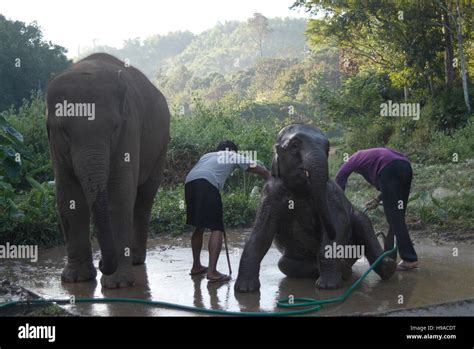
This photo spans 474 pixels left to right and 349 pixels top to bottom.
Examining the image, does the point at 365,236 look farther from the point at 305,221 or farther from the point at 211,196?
the point at 211,196

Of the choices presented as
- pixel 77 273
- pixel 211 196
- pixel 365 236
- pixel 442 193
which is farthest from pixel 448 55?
pixel 77 273

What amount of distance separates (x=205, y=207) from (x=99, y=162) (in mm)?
1477

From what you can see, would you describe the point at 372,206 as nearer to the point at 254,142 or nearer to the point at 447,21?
the point at 254,142

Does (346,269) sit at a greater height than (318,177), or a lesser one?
lesser

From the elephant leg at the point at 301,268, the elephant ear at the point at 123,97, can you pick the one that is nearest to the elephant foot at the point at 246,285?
the elephant leg at the point at 301,268

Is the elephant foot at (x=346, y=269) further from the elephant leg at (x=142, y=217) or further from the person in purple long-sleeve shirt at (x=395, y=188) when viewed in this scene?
the elephant leg at (x=142, y=217)

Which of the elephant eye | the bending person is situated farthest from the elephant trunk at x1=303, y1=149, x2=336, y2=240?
the bending person

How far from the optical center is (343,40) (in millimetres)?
28281

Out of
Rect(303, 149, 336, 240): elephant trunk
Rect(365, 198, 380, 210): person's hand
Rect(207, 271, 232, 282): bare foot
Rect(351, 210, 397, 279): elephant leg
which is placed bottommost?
Rect(207, 271, 232, 282): bare foot

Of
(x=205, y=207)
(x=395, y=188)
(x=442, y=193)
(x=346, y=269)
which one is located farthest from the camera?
(x=442, y=193)

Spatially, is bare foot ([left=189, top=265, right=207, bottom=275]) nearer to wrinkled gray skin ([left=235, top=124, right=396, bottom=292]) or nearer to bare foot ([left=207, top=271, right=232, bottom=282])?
bare foot ([left=207, top=271, right=232, bottom=282])

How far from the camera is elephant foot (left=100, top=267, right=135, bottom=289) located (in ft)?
25.5

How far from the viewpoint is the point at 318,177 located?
7117 millimetres

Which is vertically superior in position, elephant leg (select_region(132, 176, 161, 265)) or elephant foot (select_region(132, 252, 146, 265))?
elephant leg (select_region(132, 176, 161, 265))
